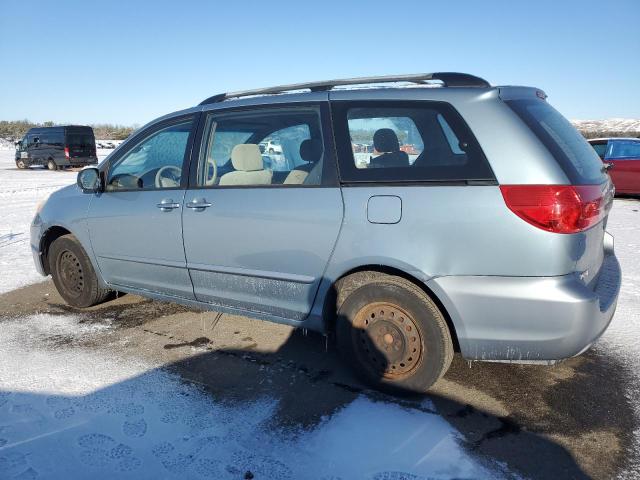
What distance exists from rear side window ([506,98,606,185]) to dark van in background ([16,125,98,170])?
23.7 meters

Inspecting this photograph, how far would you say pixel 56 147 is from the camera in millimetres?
22016

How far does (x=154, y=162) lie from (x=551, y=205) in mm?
2888

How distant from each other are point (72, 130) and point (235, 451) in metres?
23.7

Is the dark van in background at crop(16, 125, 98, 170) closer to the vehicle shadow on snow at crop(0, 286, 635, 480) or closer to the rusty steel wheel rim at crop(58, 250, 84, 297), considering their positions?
the rusty steel wheel rim at crop(58, 250, 84, 297)

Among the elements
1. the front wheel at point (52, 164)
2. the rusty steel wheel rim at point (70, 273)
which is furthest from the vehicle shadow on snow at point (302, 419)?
the front wheel at point (52, 164)

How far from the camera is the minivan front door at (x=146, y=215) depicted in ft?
10.9

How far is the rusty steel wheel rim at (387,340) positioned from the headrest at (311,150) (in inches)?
39.3

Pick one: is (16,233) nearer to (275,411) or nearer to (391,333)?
(275,411)

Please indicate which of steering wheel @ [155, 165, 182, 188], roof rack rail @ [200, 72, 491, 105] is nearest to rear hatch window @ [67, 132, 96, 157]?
steering wheel @ [155, 165, 182, 188]

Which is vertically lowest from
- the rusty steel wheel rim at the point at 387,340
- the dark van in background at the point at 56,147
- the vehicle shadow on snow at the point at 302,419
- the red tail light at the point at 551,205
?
the vehicle shadow on snow at the point at 302,419

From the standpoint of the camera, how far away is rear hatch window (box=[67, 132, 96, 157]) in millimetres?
21984

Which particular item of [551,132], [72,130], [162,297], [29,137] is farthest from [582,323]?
[29,137]

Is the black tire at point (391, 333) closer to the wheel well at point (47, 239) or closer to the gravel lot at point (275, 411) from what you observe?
the gravel lot at point (275, 411)

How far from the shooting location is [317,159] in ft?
9.45
